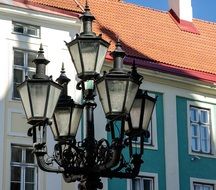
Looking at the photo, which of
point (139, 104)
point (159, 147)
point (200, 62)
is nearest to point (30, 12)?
point (159, 147)

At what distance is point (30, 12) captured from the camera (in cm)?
1675

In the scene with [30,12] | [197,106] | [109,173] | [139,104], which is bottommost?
[109,173]

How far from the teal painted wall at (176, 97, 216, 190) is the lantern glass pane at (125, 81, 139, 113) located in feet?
37.5

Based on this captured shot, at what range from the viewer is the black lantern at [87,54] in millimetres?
7646

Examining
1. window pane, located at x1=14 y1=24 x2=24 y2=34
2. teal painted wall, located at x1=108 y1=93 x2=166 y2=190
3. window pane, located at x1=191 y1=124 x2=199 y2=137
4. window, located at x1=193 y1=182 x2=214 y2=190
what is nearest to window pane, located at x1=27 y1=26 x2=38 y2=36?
window pane, located at x1=14 y1=24 x2=24 y2=34

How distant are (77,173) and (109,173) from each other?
0.34 metres

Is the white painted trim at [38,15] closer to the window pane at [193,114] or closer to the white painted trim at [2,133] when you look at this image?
the white painted trim at [2,133]

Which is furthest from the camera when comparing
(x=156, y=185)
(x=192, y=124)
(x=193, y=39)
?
(x=193, y=39)

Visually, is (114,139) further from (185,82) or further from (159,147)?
(185,82)

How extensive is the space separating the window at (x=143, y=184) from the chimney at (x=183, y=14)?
6.83 m

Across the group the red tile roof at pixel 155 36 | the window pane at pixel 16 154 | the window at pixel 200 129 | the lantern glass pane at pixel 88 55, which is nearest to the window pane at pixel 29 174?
the window pane at pixel 16 154

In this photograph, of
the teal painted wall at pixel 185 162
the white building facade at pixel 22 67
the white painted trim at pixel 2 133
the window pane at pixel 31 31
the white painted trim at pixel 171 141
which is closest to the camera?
the white painted trim at pixel 2 133

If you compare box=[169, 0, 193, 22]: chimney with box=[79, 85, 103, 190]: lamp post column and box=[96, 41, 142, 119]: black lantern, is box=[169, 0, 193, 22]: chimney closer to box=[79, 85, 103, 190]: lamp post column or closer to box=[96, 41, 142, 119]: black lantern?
box=[79, 85, 103, 190]: lamp post column

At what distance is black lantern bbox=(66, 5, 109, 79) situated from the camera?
765 centimetres
